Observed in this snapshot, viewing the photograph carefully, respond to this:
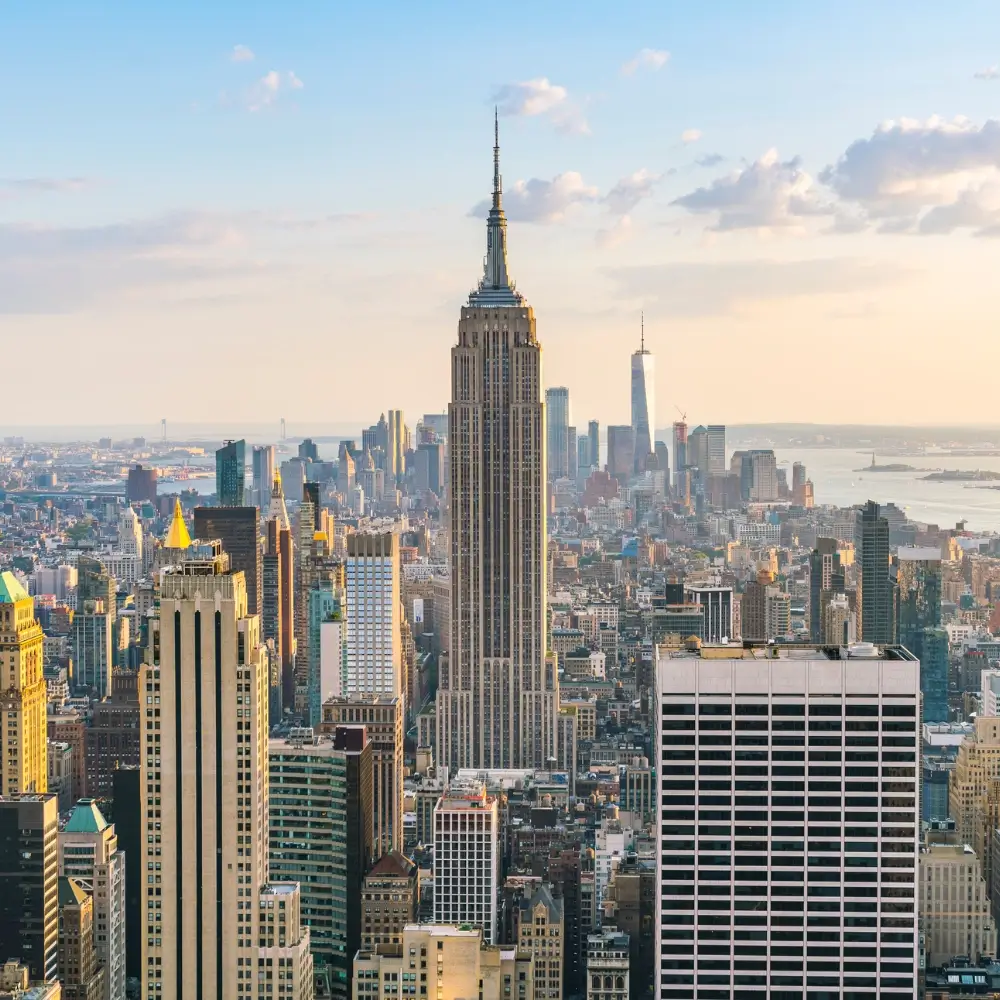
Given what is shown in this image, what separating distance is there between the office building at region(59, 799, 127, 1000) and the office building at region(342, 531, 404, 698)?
12.5 meters

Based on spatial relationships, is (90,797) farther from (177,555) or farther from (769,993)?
(769,993)

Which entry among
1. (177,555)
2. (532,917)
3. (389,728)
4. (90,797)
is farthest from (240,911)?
(389,728)

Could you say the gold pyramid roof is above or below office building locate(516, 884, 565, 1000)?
above

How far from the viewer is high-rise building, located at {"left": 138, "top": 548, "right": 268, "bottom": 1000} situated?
632 inches

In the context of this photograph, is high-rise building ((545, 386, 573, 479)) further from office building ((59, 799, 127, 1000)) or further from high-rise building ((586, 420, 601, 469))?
office building ((59, 799, 127, 1000))

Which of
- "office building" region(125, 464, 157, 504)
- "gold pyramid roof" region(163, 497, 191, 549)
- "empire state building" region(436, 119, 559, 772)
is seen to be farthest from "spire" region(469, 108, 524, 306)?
"gold pyramid roof" region(163, 497, 191, 549)

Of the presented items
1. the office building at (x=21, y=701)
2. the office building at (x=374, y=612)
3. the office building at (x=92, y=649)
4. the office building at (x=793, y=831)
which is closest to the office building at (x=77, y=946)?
the office building at (x=21, y=701)

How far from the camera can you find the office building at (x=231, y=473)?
31562mm

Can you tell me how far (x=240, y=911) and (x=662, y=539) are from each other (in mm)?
21234

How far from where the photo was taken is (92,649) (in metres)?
31.6

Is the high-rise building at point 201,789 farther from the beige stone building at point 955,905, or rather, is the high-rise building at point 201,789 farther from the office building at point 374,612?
the office building at point 374,612

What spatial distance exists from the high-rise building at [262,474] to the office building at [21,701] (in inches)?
314

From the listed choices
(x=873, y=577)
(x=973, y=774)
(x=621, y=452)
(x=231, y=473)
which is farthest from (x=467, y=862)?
(x=231, y=473)

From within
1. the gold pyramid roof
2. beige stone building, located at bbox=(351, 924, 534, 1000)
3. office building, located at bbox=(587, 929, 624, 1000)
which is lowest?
office building, located at bbox=(587, 929, 624, 1000)
